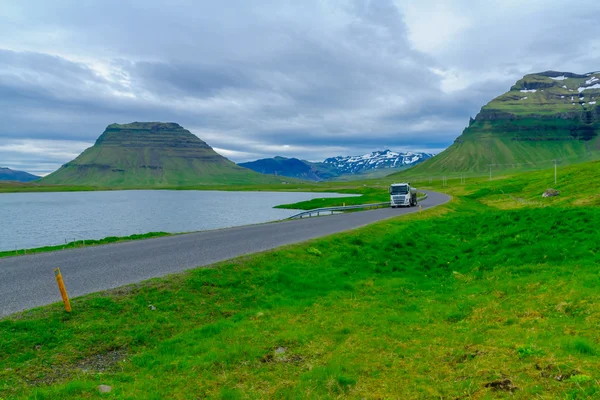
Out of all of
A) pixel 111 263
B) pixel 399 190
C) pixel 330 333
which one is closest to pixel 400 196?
pixel 399 190

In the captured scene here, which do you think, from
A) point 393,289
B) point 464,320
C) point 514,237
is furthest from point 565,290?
point 514,237

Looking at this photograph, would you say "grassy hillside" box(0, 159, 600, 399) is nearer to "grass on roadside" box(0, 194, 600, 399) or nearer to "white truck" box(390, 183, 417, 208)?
"grass on roadside" box(0, 194, 600, 399)

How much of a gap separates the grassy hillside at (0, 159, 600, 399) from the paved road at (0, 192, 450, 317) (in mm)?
2294

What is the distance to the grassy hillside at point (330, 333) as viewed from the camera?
8289mm

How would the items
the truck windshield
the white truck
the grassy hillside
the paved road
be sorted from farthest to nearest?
the truck windshield, the white truck, the paved road, the grassy hillside

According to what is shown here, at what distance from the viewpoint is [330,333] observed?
11500mm

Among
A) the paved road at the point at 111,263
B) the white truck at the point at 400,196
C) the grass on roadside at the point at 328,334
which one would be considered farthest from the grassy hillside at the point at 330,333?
the white truck at the point at 400,196

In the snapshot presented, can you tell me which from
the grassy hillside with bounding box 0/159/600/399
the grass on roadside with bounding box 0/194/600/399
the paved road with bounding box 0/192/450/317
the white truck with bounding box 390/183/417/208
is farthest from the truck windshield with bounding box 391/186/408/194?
the grass on roadside with bounding box 0/194/600/399

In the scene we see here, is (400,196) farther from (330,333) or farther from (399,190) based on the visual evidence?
(330,333)

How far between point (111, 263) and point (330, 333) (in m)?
13.4

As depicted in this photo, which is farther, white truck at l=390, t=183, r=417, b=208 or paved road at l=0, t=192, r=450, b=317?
white truck at l=390, t=183, r=417, b=208

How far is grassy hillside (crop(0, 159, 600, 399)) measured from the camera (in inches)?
326

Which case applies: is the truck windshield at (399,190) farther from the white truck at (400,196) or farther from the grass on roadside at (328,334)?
the grass on roadside at (328,334)

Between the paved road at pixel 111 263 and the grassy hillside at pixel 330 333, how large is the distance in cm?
229
